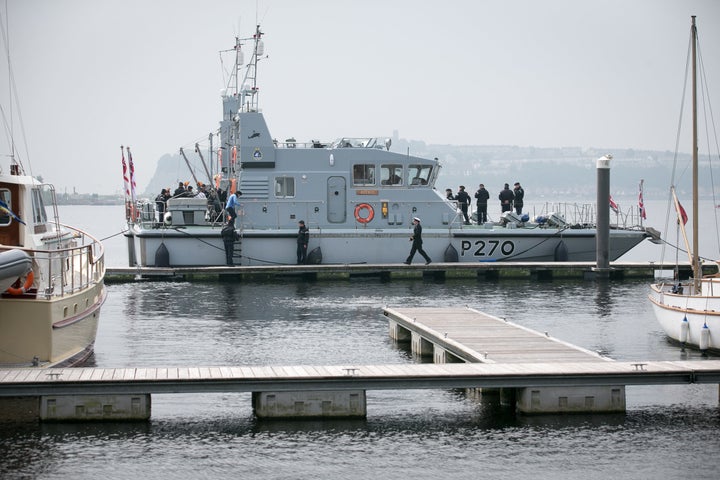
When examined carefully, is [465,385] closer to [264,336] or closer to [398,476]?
[398,476]

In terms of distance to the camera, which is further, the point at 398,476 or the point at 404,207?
the point at 404,207

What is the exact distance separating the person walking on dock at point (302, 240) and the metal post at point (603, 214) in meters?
7.91

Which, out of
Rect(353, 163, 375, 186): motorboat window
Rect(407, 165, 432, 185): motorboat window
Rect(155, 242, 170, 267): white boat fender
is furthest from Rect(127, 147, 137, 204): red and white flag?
Rect(407, 165, 432, 185): motorboat window

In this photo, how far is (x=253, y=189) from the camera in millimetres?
30281

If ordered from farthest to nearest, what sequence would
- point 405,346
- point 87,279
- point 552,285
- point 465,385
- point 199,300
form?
point 552,285 < point 199,300 < point 405,346 < point 87,279 < point 465,385

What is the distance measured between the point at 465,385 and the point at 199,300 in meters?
13.0

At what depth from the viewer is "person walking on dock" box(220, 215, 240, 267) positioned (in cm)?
2936

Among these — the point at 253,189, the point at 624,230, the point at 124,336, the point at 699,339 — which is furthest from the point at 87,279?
the point at 624,230

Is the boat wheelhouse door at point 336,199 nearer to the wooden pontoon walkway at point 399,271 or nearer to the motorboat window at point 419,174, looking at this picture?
the wooden pontoon walkway at point 399,271

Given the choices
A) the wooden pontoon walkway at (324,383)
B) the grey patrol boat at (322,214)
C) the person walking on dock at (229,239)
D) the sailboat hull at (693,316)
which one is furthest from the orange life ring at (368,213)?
the wooden pontoon walkway at (324,383)

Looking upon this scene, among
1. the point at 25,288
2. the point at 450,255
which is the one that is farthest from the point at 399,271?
the point at 25,288

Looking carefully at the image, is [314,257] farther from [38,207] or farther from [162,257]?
[38,207]

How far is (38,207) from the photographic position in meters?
17.5

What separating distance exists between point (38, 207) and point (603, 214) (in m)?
16.6
